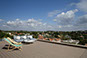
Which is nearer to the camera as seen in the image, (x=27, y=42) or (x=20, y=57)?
(x=20, y=57)

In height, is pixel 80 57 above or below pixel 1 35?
below

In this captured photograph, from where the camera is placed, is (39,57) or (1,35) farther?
(1,35)

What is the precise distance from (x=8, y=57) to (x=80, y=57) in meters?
3.36

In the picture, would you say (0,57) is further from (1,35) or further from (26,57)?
(1,35)

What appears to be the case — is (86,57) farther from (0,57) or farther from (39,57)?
(0,57)

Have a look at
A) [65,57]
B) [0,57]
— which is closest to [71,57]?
[65,57]

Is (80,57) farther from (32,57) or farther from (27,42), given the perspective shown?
(27,42)

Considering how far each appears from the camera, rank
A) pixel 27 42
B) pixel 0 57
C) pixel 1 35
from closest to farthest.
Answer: pixel 0 57, pixel 27 42, pixel 1 35

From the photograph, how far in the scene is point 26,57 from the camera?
12.3 ft

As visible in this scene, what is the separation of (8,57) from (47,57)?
1815 millimetres

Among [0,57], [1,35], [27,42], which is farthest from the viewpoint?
[1,35]

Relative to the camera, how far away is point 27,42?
7.66m

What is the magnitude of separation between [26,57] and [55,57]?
136 centimetres

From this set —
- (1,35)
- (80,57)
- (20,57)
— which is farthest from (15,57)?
(1,35)
